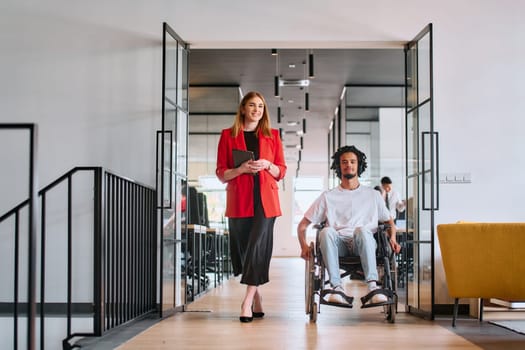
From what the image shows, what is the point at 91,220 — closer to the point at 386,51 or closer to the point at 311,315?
the point at 311,315

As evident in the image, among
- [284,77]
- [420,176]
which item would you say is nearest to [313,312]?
[420,176]

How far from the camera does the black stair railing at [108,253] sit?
3.42m

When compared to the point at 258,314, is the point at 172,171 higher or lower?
higher

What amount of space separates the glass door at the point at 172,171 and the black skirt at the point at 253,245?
0.56 meters

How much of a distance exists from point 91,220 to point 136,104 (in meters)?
0.88

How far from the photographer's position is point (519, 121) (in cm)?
532

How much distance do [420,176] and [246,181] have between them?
129cm

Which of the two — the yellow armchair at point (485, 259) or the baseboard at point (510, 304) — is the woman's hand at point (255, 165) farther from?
the baseboard at point (510, 304)

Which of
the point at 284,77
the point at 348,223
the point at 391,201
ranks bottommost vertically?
the point at 348,223

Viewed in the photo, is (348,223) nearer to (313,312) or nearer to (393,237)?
(393,237)

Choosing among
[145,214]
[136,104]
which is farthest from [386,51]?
Result: [145,214]

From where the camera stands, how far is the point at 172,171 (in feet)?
16.3

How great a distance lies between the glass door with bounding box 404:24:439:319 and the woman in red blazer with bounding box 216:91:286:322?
3.31 ft

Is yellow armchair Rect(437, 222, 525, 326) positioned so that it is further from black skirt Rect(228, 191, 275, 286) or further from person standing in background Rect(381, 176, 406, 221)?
person standing in background Rect(381, 176, 406, 221)
